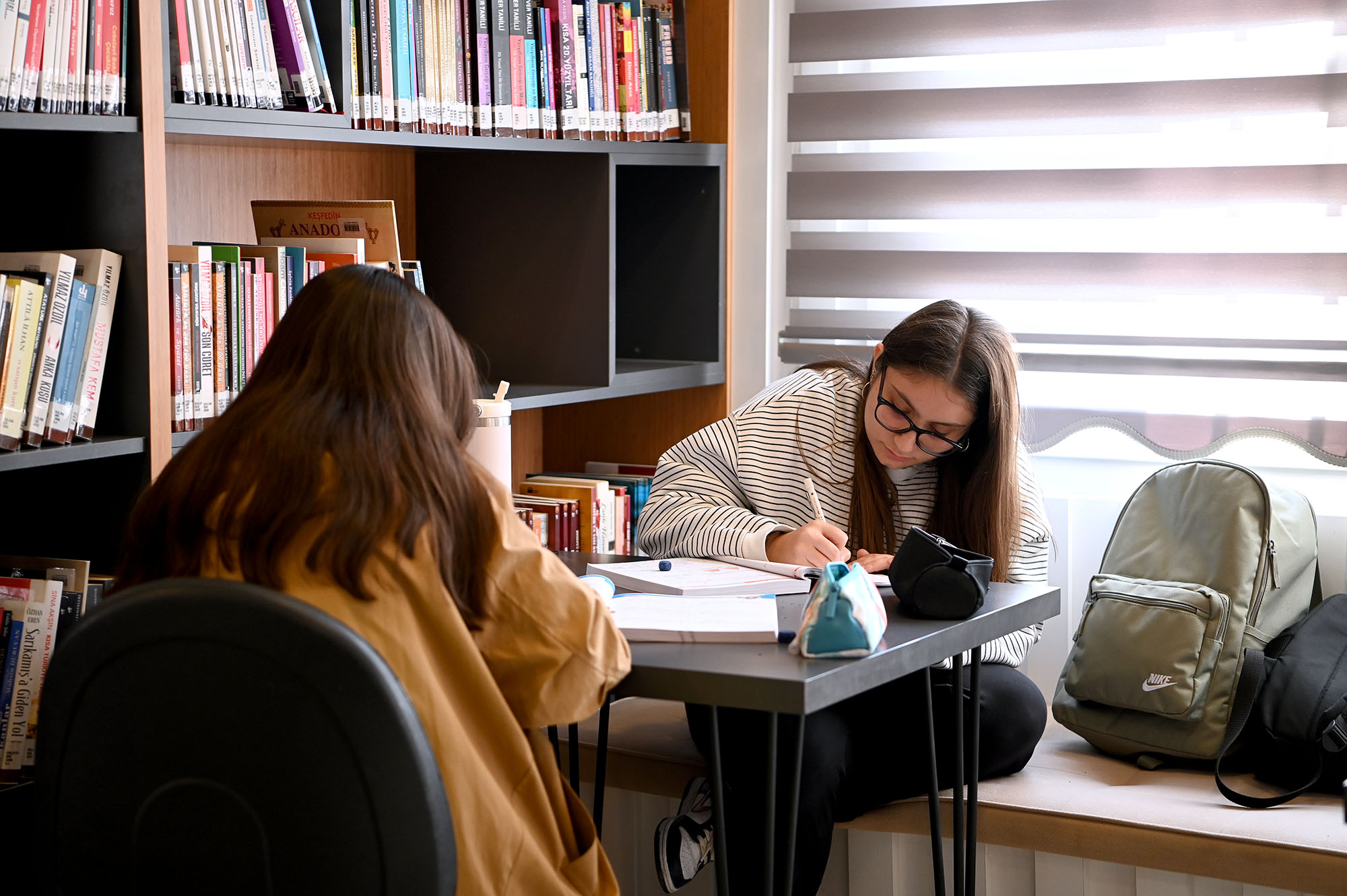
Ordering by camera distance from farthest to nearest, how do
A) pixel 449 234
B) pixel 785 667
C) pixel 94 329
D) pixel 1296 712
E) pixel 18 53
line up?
pixel 449 234
pixel 1296 712
pixel 94 329
pixel 18 53
pixel 785 667

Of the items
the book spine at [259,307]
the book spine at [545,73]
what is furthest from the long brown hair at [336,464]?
the book spine at [545,73]

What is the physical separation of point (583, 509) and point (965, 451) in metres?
0.83

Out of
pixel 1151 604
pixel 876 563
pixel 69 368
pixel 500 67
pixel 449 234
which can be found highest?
pixel 500 67

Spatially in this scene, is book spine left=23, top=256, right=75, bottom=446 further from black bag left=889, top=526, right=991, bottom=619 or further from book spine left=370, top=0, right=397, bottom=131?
black bag left=889, top=526, right=991, bottom=619

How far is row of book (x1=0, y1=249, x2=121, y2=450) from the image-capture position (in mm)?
1606

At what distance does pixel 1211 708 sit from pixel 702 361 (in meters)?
1.24

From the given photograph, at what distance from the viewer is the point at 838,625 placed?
137 cm

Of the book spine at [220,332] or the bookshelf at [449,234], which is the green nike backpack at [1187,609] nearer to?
the bookshelf at [449,234]

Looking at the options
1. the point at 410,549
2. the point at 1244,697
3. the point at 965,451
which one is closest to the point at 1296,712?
the point at 1244,697

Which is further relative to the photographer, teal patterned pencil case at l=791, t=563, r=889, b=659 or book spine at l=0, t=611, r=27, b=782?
book spine at l=0, t=611, r=27, b=782

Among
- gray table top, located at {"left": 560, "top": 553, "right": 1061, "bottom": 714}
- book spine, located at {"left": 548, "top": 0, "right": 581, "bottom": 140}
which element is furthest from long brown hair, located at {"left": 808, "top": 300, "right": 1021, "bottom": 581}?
book spine, located at {"left": 548, "top": 0, "right": 581, "bottom": 140}

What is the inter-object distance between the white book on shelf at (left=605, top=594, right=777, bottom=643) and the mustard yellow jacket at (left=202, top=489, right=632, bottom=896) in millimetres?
97

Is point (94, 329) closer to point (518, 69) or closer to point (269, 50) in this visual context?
point (269, 50)

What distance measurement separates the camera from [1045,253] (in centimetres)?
263
